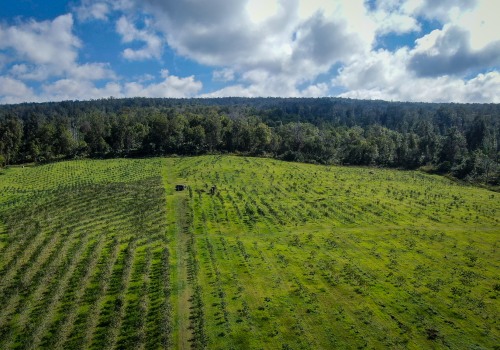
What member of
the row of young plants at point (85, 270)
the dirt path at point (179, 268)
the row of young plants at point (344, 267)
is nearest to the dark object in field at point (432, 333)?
the row of young plants at point (344, 267)

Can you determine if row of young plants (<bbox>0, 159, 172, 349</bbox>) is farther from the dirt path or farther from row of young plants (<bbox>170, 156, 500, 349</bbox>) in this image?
row of young plants (<bbox>170, 156, 500, 349</bbox>)

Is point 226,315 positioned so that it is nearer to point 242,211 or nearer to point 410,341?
point 410,341

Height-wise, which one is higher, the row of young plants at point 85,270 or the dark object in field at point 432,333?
the row of young plants at point 85,270

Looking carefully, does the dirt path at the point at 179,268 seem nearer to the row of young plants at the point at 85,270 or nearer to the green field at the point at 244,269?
the green field at the point at 244,269

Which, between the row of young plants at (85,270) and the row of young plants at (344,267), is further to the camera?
the row of young plants at (344,267)

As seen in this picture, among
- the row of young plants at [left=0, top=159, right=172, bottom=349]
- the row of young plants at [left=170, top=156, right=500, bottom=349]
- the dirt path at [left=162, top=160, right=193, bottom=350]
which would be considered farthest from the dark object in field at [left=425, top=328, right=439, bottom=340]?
the row of young plants at [left=0, top=159, right=172, bottom=349]

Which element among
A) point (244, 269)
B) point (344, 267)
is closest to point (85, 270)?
point (244, 269)

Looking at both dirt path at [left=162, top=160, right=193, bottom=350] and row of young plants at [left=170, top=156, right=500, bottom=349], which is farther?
row of young plants at [left=170, top=156, right=500, bottom=349]

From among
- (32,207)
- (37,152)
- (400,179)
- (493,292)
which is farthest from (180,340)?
(37,152)

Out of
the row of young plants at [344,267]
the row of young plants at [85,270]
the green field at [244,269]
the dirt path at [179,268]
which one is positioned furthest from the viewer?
the row of young plants at [344,267]
